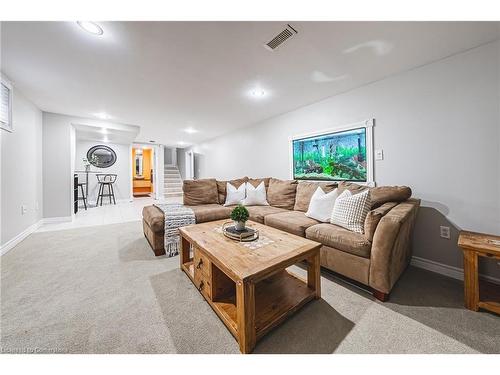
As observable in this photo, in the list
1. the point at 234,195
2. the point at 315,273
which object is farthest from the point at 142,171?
the point at 315,273

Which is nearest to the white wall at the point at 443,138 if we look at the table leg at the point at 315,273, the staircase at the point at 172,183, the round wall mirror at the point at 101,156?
the table leg at the point at 315,273

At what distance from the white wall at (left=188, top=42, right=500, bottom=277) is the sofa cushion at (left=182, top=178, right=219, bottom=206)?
7.63ft

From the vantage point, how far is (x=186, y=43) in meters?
1.78

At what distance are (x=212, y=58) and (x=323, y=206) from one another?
2.02 metres

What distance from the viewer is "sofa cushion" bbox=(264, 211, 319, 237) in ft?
7.15

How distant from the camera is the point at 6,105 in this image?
2.53 m

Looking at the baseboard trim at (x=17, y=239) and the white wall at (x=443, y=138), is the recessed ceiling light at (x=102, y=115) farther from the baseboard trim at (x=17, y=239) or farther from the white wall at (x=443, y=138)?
the white wall at (x=443, y=138)

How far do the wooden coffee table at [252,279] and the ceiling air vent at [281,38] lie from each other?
1.71 meters

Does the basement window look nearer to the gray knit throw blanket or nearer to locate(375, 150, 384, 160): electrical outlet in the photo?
the gray knit throw blanket

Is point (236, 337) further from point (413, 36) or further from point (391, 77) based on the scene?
point (391, 77)

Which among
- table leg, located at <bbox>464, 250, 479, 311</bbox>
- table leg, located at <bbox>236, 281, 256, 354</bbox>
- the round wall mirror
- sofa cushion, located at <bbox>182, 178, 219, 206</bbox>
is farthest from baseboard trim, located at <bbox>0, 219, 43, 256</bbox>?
table leg, located at <bbox>464, 250, 479, 311</bbox>

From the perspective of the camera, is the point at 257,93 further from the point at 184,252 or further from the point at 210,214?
the point at 184,252

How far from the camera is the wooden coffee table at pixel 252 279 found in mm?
1106
